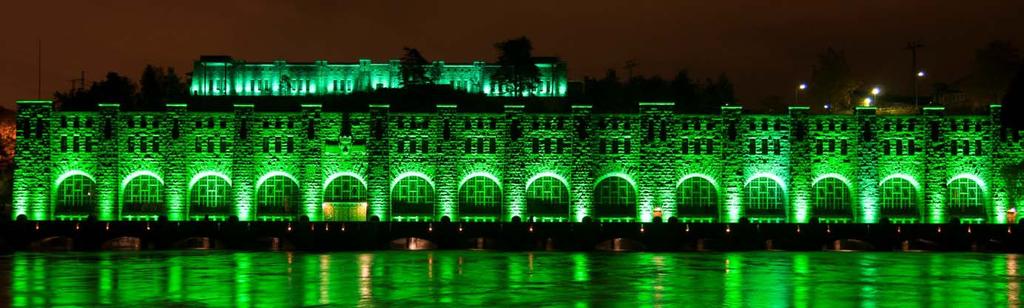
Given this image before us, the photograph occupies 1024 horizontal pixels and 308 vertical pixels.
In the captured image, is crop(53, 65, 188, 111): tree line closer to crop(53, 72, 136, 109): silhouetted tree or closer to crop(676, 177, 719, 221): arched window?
crop(53, 72, 136, 109): silhouetted tree

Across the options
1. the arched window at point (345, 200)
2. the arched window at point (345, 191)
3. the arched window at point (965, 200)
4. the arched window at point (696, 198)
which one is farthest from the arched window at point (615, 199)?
the arched window at point (965, 200)

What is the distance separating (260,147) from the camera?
87.1m

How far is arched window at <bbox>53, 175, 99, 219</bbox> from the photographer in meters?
85.9

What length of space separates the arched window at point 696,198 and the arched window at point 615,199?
10.3 ft

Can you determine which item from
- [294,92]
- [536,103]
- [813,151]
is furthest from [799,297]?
[294,92]

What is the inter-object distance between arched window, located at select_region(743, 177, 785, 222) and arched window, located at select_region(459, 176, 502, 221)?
1676cm

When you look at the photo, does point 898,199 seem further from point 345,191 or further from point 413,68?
point 413,68

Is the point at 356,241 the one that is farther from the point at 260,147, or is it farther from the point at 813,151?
the point at 813,151

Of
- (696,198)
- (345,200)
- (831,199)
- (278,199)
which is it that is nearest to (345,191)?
(345,200)

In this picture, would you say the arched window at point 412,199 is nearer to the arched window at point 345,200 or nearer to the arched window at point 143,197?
the arched window at point 345,200

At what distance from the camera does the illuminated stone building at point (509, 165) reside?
86.4m

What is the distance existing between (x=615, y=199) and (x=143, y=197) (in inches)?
1249

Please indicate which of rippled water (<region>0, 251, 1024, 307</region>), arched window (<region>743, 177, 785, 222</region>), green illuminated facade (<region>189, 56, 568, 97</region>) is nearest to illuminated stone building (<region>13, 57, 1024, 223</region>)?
arched window (<region>743, 177, 785, 222</region>)

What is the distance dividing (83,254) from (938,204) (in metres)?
54.7
